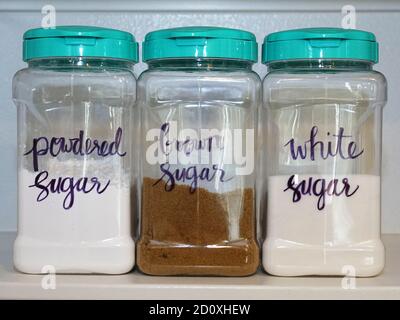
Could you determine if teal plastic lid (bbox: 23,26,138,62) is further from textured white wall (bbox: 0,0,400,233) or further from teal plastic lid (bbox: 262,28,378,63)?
textured white wall (bbox: 0,0,400,233)

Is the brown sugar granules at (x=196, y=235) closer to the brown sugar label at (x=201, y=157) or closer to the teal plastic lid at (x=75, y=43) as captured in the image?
the brown sugar label at (x=201, y=157)

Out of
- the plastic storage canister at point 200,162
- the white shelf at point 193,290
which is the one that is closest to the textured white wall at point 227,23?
the plastic storage canister at point 200,162

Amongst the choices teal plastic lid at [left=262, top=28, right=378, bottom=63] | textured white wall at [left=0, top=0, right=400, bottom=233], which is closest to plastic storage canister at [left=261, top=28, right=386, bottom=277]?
teal plastic lid at [left=262, top=28, right=378, bottom=63]

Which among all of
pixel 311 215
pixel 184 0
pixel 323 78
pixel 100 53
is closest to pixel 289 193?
pixel 311 215

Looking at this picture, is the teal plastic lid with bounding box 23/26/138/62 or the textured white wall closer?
the teal plastic lid with bounding box 23/26/138/62

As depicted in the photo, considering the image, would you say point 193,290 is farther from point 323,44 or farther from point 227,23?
point 227,23

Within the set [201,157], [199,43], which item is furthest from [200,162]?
[199,43]
